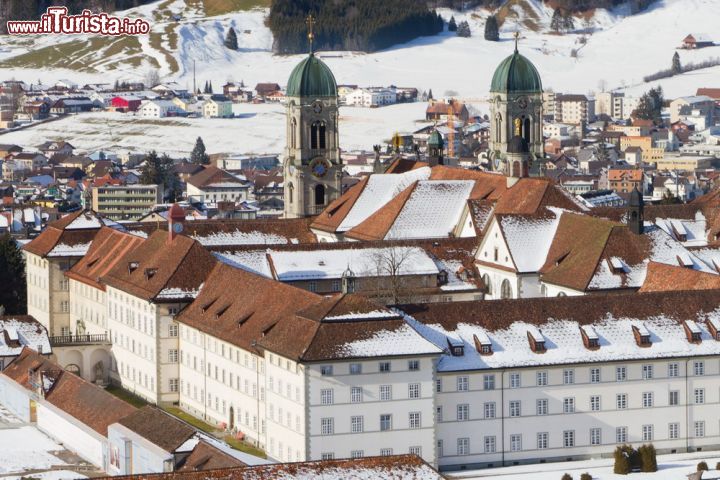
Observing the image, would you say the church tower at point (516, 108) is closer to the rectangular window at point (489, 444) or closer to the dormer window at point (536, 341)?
the dormer window at point (536, 341)

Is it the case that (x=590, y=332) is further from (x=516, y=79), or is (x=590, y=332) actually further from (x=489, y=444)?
(x=516, y=79)

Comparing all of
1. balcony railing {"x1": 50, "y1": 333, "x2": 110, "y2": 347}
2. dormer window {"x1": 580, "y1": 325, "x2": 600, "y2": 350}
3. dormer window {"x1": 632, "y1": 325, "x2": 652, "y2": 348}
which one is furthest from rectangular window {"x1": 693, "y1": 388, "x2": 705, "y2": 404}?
→ balcony railing {"x1": 50, "y1": 333, "x2": 110, "y2": 347}

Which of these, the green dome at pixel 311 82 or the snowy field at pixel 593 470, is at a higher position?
the green dome at pixel 311 82

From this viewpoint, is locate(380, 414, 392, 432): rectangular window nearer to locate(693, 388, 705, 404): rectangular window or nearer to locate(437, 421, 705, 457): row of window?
locate(437, 421, 705, 457): row of window

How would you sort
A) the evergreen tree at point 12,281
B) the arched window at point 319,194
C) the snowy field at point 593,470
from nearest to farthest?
the snowy field at point 593,470 → the evergreen tree at point 12,281 → the arched window at point 319,194

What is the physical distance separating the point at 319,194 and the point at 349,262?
27.3 m

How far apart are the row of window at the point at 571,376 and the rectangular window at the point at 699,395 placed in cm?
81

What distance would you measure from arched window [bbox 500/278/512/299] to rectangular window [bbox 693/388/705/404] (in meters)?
19.6

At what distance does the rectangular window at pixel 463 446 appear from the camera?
109688 millimetres

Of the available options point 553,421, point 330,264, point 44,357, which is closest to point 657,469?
point 553,421

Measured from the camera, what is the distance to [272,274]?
5177 inches

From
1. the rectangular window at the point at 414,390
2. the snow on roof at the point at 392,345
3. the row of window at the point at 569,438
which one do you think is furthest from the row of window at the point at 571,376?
the snow on roof at the point at 392,345

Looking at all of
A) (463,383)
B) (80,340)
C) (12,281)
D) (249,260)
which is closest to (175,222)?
(249,260)

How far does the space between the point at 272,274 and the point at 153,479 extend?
4983cm
